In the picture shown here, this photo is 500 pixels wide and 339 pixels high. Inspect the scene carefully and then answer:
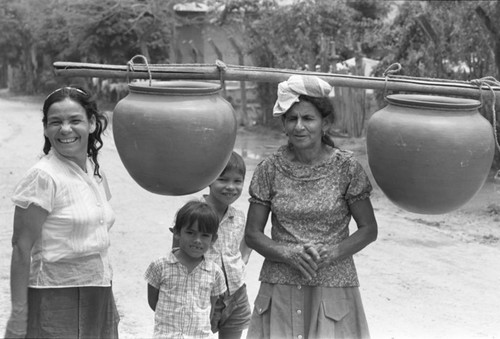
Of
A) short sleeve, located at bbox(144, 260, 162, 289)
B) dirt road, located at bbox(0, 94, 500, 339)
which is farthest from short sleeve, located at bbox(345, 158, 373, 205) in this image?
dirt road, located at bbox(0, 94, 500, 339)

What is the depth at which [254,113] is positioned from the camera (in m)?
18.2

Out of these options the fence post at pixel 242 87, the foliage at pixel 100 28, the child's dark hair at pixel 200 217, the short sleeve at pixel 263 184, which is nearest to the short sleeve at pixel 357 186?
the short sleeve at pixel 263 184

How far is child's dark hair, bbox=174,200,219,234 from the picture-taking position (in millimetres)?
3172

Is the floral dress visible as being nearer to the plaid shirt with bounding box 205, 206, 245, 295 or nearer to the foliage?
the plaid shirt with bounding box 205, 206, 245, 295

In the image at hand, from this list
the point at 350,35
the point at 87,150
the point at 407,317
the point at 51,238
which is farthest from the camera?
the point at 350,35

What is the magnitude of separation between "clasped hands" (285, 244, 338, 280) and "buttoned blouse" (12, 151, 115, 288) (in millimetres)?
664

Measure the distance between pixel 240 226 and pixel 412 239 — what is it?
4126 mm

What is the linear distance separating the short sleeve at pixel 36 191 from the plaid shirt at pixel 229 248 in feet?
3.24

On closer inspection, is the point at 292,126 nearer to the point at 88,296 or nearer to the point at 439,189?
the point at 439,189

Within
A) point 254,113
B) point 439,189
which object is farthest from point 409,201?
point 254,113

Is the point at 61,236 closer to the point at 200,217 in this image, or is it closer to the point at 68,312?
the point at 68,312

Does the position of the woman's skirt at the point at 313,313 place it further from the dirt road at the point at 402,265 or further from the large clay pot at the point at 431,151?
the dirt road at the point at 402,265

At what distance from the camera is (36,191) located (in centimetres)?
254

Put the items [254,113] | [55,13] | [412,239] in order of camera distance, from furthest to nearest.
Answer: [55,13] → [254,113] → [412,239]
